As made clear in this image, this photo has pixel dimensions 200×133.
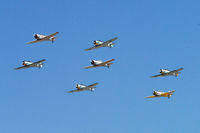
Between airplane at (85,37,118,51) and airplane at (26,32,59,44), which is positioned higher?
airplane at (26,32,59,44)

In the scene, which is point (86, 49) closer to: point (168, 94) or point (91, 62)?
point (91, 62)

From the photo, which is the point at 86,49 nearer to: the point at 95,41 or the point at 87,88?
the point at 95,41

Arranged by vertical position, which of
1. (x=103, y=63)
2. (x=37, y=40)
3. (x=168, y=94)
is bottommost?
(x=168, y=94)

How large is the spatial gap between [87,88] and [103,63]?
49.5ft

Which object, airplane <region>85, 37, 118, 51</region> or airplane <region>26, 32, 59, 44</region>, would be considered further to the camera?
airplane <region>85, 37, 118, 51</region>

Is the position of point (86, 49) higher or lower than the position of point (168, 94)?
higher

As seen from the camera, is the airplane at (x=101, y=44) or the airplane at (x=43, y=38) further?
the airplane at (x=101, y=44)

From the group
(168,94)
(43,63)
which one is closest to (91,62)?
(43,63)

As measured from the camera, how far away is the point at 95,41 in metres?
196

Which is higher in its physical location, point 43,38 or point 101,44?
point 43,38

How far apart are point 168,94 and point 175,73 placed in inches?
422

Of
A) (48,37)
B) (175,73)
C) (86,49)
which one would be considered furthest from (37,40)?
(175,73)

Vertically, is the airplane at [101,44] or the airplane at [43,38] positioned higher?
the airplane at [43,38]

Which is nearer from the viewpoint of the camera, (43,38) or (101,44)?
(43,38)
